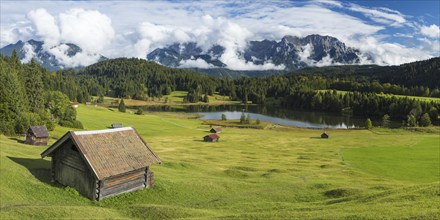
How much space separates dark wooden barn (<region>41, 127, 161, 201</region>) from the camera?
33719 mm

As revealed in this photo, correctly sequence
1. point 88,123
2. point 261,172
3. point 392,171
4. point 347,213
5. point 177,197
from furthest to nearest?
point 88,123 → point 392,171 → point 261,172 → point 177,197 → point 347,213

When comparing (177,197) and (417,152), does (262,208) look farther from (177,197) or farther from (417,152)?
(417,152)

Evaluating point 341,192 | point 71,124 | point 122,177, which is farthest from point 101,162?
point 71,124

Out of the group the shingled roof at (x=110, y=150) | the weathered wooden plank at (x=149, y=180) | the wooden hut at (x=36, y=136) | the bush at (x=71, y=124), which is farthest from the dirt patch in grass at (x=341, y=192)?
the bush at (x=71, y=124)

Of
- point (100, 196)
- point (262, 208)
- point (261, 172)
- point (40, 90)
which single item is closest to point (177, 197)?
point (100, 196)

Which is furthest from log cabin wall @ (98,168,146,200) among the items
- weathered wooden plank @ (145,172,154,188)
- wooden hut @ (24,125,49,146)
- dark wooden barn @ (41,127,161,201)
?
wooden hut @ (24,125,49,146)

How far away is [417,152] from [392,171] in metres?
26.3

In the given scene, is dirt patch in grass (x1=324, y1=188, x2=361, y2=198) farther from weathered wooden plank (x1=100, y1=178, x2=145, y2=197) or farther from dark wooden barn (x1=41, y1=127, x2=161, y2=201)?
weathered wooden plank (x1=100, y1=178, x2=145, y2=197)

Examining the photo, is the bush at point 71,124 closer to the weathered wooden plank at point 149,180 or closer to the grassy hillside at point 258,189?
the grassy hillside at point 258,189

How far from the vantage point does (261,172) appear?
5453 cm

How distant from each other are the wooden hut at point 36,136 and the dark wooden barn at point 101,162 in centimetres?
3341

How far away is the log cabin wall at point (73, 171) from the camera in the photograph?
3409 cm

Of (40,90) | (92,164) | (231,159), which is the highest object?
(40,90)

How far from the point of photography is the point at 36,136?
2616 inches
